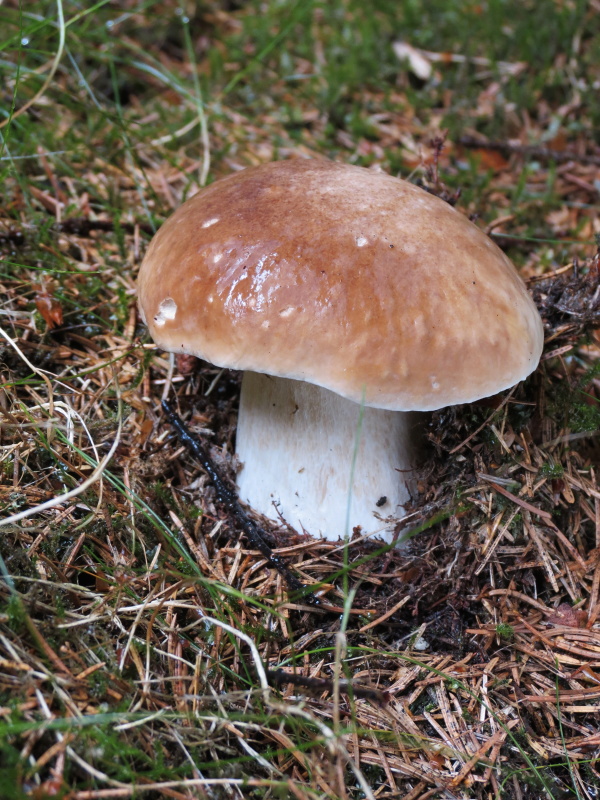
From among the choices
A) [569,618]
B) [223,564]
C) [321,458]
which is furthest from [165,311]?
[569,618]

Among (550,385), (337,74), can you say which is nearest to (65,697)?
(550,385)

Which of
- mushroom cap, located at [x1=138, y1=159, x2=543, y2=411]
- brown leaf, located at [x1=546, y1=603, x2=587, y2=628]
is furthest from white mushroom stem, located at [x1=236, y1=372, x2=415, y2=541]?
brown leaf, located at [x1=546, y1=603, x2=587, y2=628]

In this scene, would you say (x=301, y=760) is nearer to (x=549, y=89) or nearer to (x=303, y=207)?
(x=303, y=207)

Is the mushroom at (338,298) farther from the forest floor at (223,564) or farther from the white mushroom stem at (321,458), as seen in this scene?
the forest floor at (223,564)

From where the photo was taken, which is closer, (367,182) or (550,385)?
(367,182)

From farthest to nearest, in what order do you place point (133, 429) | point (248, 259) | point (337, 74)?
point (337, 74) → point (133, 429) → point (248, 259)

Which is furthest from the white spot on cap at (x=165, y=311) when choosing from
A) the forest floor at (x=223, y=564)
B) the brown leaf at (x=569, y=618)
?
the brown leaf at (x=569, y=618)

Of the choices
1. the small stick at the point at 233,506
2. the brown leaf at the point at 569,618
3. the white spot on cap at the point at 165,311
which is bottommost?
the brown leaf at the point at 569,618
